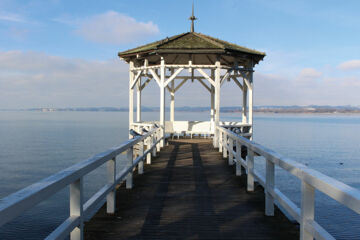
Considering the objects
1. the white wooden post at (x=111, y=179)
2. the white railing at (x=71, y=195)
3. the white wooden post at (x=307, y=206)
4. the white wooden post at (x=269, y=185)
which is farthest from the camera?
the white wooden post at (x=111, y=179)

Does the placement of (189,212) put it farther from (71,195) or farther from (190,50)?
(190,50)

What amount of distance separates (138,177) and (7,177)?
574 inches

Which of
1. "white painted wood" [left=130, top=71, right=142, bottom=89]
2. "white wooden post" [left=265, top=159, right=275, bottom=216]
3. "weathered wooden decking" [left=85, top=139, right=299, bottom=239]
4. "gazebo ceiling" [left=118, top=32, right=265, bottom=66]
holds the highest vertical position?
"gazebo ceiling" [left=118, top=32, right=265, bottom=66]

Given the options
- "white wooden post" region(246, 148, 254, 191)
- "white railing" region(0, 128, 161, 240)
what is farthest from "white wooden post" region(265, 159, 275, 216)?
"white railing" region(0, 128, 161, 240)

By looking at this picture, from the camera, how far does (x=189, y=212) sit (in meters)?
5.12

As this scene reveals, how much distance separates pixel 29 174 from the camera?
20172 millimetres

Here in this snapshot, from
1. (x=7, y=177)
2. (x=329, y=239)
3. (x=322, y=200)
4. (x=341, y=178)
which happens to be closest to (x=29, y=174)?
(x=7, y=177)

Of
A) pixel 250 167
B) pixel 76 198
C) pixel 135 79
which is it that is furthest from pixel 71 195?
pixel 135 79

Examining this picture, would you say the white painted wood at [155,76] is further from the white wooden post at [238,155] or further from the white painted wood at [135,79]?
the white wooden post at [238,155]

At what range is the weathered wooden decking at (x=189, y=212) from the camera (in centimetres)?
426

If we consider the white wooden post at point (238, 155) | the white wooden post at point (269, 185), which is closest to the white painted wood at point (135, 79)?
the white wooden post at point (238, 155)

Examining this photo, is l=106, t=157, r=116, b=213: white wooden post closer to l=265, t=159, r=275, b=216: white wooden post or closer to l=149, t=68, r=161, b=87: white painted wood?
l=265, t=159, r=275, b=216: white wooden post

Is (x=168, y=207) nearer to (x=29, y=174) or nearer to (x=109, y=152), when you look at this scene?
(x=109, y=152)

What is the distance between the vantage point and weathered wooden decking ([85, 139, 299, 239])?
14.0 ft
